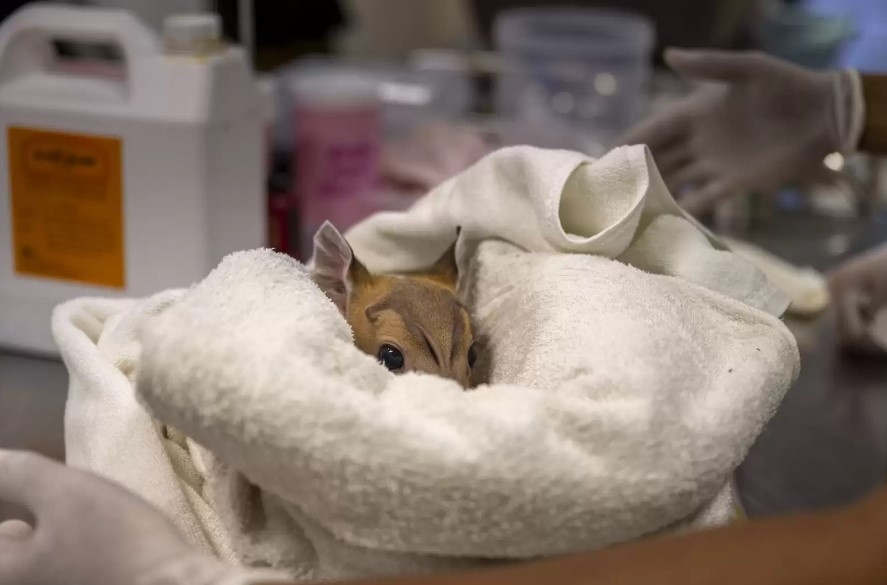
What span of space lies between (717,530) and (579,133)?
1.13m

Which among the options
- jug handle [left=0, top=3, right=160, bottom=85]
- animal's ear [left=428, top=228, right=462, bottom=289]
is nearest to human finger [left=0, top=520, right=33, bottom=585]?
animal's ear [left=428, top=228, right=462, bottom=289]

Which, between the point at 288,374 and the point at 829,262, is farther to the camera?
the point at 829,262

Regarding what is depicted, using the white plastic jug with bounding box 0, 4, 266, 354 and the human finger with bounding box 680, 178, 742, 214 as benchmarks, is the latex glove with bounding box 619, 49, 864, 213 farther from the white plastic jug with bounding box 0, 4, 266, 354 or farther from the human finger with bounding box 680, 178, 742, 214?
the white plastic jug with bounding box 0, 4, 266, 354

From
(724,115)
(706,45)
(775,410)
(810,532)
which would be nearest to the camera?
(810,532)

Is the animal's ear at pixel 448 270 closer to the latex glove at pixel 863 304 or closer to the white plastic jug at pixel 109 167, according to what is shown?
the white plastic jug at pixel 109 167

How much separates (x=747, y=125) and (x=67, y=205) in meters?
0.70

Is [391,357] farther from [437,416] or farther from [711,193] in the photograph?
[711,193]

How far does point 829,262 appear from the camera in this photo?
1.42 metres

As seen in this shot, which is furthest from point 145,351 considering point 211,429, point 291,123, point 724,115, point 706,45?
point 706,45

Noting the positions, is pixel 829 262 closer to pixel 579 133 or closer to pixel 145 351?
pixel 579 133

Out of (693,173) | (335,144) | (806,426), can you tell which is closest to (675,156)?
(693,173)

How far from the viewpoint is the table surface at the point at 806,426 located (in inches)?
28.8

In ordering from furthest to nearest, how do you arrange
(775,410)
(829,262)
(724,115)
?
(829,262)
(724,115)
(775,410)

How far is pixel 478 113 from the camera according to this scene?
1.82m
